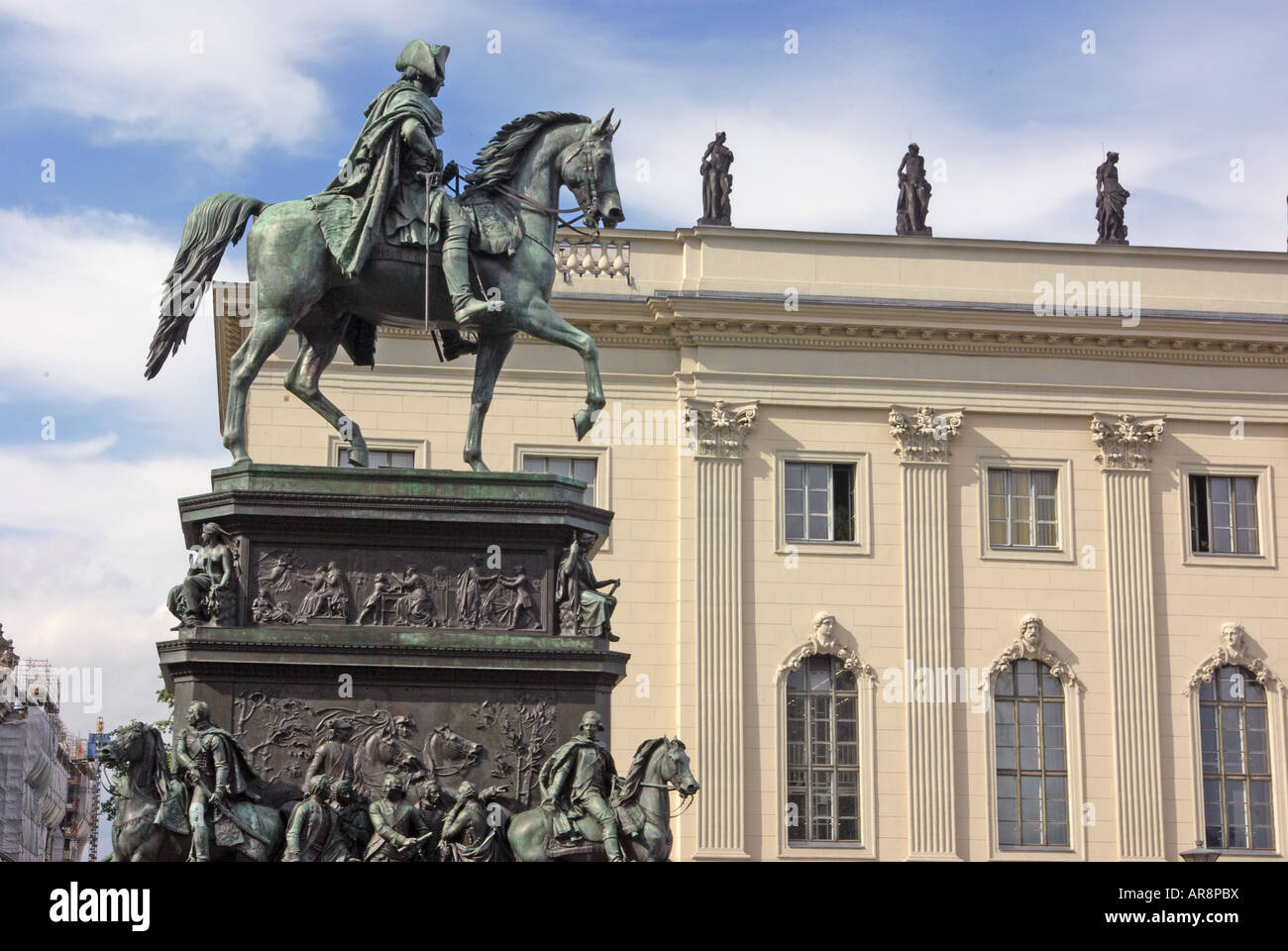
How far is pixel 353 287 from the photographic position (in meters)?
15.9

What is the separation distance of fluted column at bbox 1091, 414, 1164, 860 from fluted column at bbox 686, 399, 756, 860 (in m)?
8.10

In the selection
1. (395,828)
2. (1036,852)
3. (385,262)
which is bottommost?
(1036,852)

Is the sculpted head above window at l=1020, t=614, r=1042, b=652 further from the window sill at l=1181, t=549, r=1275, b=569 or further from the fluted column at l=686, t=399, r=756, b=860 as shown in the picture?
the fluted column at l=686, t=399, r=756, b=860

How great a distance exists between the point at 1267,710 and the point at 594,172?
30.9 metres

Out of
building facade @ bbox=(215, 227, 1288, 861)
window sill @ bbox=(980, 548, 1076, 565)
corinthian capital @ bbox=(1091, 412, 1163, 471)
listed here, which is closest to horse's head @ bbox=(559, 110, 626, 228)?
building facade @ bbox=(215, 227, 1288, 861)

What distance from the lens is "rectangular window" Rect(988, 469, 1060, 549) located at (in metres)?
43.7

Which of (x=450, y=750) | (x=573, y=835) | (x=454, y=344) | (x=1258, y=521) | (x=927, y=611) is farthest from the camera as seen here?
(x=1258, y=521)

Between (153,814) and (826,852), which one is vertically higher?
(153,814)

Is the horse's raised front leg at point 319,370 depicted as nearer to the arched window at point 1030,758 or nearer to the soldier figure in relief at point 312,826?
the soldier figure in relief at point 312,826

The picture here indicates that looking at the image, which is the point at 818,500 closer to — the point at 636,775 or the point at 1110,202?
the point at 1110,202

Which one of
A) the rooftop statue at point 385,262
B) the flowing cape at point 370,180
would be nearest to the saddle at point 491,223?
the rooftop statue at point 385,262

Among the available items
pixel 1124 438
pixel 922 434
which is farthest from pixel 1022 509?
pixel 922 434

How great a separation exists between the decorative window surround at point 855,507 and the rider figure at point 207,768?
29.4m
